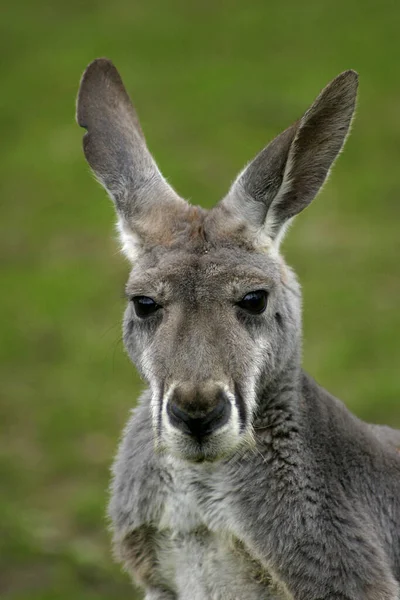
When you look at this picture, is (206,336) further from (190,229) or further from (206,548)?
(206,548)

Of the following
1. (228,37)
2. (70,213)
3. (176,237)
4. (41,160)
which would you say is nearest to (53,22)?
(228,37)

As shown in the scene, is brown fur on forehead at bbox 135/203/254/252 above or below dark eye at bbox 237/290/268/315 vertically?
above

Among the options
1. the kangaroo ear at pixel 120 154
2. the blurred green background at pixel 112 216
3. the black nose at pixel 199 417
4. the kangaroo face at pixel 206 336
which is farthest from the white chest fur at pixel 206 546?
the kangaroo ear at pixel 120 154

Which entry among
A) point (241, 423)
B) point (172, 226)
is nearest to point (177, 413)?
point (241, 423)

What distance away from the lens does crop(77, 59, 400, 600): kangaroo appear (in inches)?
198

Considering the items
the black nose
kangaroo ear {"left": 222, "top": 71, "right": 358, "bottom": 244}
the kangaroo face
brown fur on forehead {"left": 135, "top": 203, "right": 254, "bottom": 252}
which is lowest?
the black nose

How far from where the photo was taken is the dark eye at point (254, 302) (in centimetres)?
514

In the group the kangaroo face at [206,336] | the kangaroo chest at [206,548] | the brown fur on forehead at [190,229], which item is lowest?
the kangaroo chest at [206,548]

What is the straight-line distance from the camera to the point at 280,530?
5219 mm

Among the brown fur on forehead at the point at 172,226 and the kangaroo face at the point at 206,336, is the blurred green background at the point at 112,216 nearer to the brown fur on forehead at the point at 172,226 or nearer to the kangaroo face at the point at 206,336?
the brown fur on forehead at the point at 172,226

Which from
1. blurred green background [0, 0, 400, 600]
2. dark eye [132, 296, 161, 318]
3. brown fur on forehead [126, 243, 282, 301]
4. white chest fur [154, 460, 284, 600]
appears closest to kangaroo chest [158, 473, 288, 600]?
white chest fur [154, 460, 284, 600]

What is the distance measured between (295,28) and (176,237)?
60.5ft

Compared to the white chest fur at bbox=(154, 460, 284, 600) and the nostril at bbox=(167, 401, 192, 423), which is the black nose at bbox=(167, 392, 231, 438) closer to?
the nostril at bbox=(167, 401, 192, 423)

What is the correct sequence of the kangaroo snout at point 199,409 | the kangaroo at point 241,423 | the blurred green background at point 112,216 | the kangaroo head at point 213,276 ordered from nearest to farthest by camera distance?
the kangaroo snout at point 199,409
the kangaroo head at point 213,276
the kangaroo at point 241,423
the blurred green background at point 112,216
